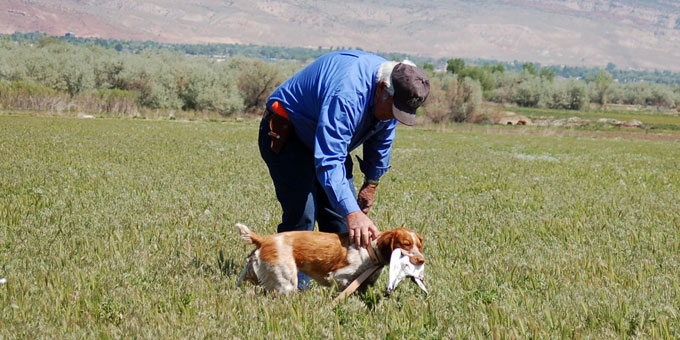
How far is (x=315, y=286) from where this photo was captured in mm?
5680

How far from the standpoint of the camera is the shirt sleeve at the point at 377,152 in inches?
235

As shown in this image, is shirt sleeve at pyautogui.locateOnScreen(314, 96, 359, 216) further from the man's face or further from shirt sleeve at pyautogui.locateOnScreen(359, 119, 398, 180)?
shirt sleeve at pyautogui.locateOnScreen(359, 119, 398, 180)

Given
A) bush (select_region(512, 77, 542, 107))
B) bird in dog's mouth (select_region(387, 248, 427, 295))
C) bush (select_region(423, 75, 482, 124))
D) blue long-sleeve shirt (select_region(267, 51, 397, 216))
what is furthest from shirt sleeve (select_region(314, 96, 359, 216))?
bush (select_region(512, 77, 542, 107))

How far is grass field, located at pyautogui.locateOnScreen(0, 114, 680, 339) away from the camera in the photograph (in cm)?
472

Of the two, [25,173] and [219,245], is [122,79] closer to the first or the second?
[25,173]

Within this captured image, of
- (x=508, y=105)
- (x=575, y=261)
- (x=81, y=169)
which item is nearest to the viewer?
(x=575, y=261)

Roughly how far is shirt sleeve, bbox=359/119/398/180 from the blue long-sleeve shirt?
0.38ft

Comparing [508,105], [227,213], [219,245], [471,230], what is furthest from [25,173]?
[508,105]

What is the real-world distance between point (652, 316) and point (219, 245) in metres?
4.65

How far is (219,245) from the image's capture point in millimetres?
7184

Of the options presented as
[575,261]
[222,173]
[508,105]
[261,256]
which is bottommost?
[508,105]

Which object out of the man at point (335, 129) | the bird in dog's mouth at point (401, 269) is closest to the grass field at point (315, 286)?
the bird in dog's mouth at point (401, 269)

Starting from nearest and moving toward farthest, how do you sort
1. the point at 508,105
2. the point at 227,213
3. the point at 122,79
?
1. the point at 227,213
2. the point at 122,79
3. the point at 508,105

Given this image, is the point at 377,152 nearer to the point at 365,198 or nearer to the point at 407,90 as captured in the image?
the point at 365,198
